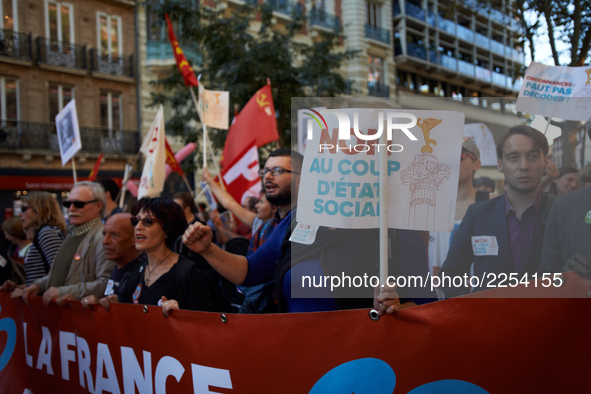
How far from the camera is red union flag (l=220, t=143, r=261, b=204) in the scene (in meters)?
6.20

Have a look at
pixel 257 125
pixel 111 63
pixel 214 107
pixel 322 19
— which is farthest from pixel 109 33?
pixel 257 125

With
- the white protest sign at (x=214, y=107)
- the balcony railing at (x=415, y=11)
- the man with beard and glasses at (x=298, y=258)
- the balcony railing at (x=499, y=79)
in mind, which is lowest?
the man with beard and glasses at (x=298, y=258)

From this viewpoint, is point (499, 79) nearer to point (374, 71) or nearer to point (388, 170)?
point (374, 71)

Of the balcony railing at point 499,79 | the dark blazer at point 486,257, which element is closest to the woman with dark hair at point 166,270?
the dark blazer at point 486,257

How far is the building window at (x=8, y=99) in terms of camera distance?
1573 centimetres

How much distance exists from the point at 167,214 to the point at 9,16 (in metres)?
16.1

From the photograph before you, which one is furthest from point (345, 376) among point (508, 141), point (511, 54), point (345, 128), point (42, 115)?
point (511, 54)

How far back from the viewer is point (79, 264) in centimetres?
344

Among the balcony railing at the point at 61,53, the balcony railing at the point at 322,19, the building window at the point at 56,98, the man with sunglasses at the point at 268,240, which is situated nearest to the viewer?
the man with sunglasses at the point at 268,240

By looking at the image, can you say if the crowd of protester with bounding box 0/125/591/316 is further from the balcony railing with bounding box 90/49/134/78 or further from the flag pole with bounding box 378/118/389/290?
the balcony railing with bounding box 90/49/134/78

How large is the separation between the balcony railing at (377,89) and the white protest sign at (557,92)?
22.1m

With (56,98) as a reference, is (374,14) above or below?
above

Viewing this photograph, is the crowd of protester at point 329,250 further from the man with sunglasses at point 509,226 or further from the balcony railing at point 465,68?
the balcony railing at point 465,68

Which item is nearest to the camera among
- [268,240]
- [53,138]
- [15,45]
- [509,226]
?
[509,226]
